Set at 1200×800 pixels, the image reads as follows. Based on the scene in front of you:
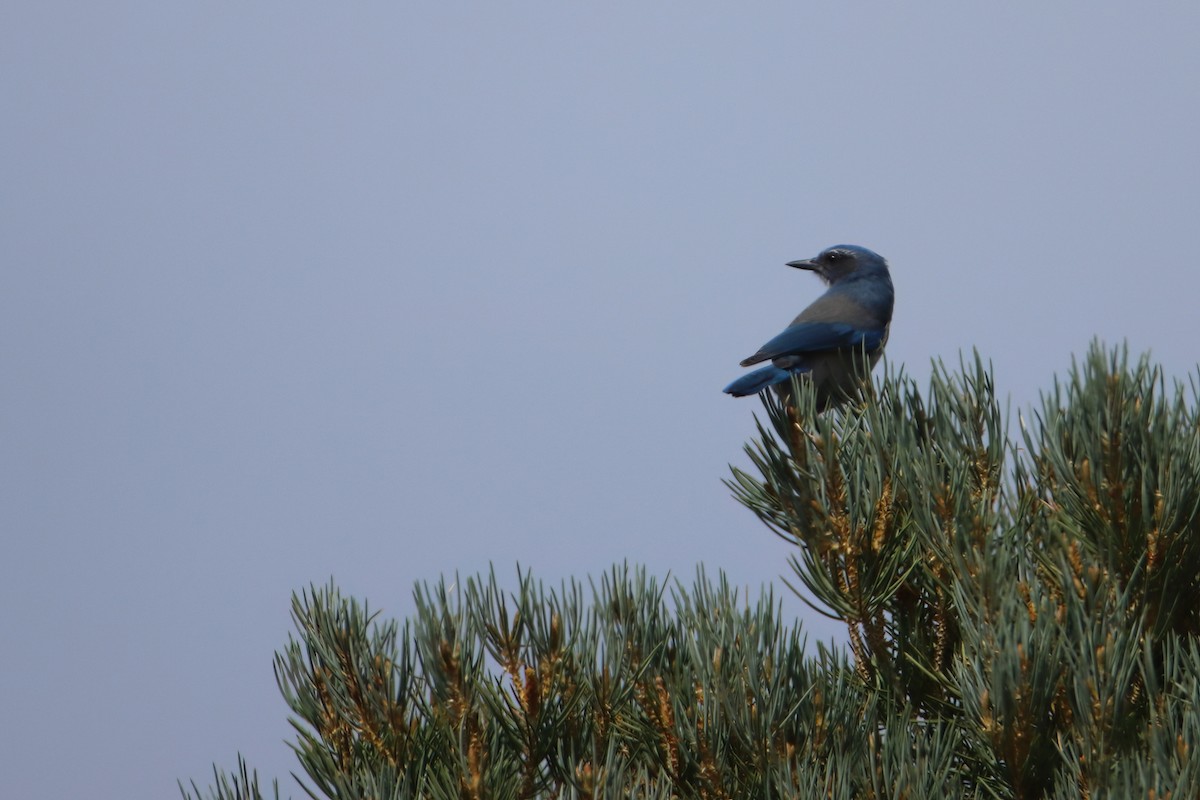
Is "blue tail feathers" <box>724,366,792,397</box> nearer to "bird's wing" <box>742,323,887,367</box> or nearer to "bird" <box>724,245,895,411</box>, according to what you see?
"bird" <box>724,245,895,411</box>

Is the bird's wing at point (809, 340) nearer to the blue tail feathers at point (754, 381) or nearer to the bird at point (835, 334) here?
the bird at point (835, 334)

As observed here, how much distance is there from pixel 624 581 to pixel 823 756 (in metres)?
0.51

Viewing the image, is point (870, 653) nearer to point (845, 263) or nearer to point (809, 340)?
point (809, 340)

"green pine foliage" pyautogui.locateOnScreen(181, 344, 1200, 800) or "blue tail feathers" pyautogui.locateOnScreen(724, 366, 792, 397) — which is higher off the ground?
"blue tail feathers" pyautogui.locateOnScreen(724, 366, 792, 397)

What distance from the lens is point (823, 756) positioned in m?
2.19

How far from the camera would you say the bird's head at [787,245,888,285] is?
5871 mm

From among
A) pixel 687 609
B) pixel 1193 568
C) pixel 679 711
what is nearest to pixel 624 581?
pixel 687 609

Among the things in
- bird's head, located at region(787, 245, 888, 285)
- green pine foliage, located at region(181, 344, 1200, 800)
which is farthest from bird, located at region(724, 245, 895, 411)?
green pine foliage, located at region(181, 344, 1200, 800)

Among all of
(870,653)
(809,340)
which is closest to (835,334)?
(809,340)

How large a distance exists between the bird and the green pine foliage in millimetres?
1681

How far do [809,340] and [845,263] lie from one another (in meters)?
1.39

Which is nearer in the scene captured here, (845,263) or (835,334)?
(835,334)

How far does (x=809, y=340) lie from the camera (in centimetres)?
473

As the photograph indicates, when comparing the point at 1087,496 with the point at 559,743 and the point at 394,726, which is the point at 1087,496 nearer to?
the point at 559,743
